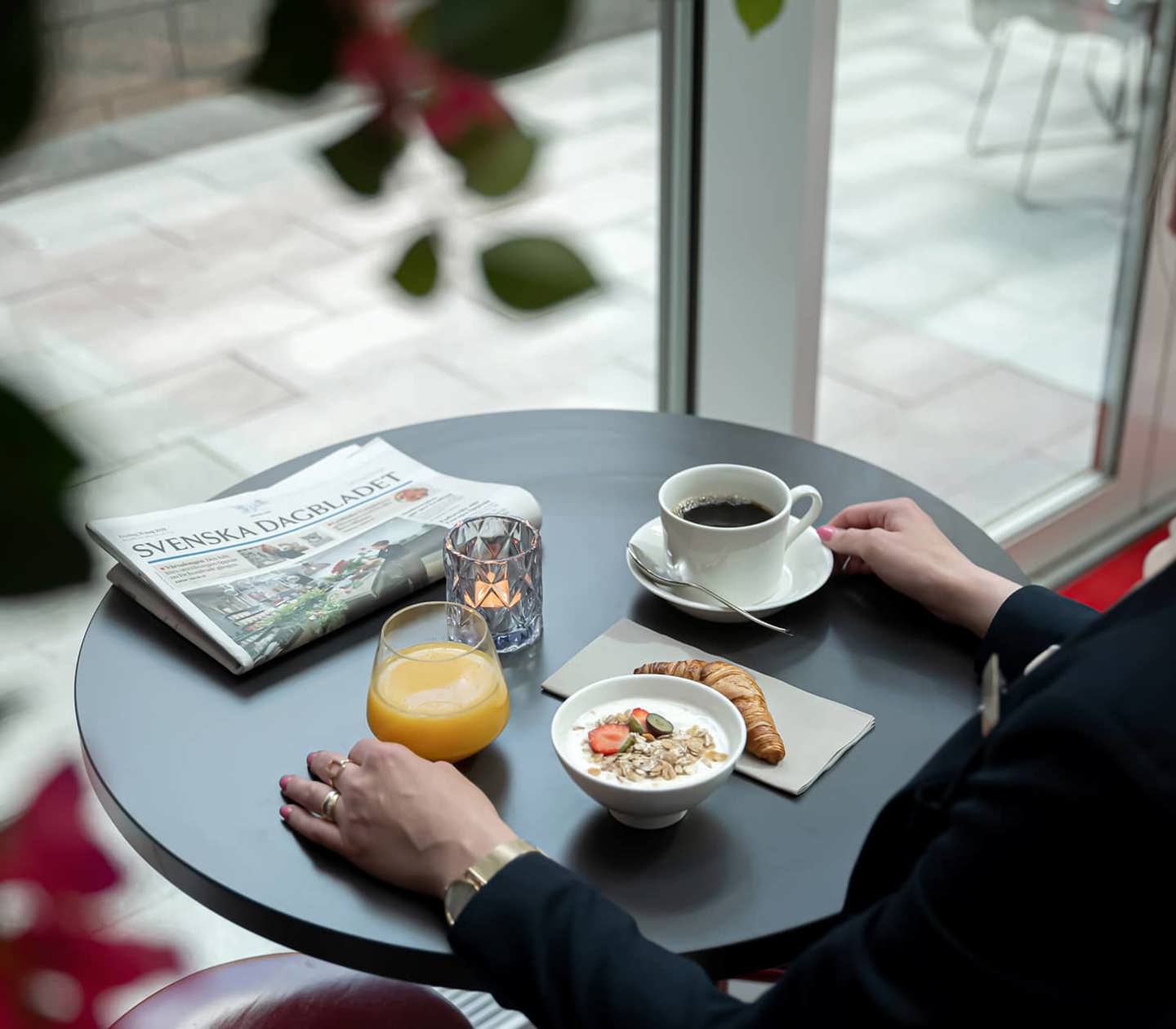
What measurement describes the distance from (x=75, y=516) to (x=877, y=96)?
2.21 m

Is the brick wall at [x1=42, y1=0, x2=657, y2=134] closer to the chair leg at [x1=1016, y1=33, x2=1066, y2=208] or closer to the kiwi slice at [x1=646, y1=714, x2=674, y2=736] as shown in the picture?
the kiwi slice at [x1=646, y1=714, x2=674, y2=736]

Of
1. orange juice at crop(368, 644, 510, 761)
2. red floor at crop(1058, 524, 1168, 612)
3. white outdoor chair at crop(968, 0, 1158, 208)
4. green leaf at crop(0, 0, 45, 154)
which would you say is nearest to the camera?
green leaf at crop(0, 0, 45, 154)

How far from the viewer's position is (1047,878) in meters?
0.65

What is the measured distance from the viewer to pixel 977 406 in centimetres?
264

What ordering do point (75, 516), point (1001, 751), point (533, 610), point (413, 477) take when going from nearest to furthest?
point (75, 516), point (1001, 751), point (533, 610), point (413, 477)

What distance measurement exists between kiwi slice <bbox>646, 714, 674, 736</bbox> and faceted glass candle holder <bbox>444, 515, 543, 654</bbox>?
0.17 m

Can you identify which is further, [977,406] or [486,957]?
[977,406]

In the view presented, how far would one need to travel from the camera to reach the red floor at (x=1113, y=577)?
97.4 inches

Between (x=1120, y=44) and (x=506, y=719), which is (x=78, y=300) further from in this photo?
(x=1120, y=44)

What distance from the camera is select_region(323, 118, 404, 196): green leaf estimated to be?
0.62ft

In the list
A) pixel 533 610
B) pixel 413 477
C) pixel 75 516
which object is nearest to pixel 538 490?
pixel 413 477

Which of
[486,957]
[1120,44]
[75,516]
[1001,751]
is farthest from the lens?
[1120,44]

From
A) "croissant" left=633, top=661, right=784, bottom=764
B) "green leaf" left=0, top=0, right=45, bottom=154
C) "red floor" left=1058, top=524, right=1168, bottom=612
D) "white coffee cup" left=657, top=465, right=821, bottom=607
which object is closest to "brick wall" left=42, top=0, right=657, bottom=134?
"green leaf" left=0, top=0, right=45, bottom=154

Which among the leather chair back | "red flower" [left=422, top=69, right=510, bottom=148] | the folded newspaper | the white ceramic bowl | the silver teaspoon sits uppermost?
"red flower" [left=422, top=69, right=510, bottom=148]
